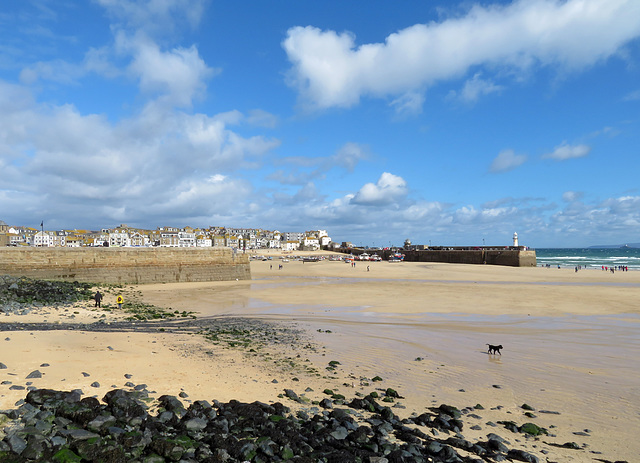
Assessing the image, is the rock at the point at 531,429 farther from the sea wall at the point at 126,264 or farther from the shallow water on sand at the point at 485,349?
the sea wall at the point at 126,264

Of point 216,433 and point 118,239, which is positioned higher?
point 118,239

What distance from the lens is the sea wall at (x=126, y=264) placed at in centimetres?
3116

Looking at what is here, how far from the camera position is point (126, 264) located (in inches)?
1348

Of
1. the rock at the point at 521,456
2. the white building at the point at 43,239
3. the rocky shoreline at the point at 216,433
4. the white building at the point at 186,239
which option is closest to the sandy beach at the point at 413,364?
the rock at the point at 521,456

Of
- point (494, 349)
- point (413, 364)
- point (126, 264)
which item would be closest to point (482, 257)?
point (126, 264)

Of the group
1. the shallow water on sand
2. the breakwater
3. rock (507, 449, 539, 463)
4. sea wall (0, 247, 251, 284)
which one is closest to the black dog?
the shallow water on sand

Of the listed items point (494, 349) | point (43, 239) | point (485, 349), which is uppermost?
point (43, 239)

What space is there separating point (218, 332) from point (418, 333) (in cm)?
750

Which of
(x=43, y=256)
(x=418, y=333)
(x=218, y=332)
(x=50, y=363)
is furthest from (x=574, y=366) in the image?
(x=43, y=256)

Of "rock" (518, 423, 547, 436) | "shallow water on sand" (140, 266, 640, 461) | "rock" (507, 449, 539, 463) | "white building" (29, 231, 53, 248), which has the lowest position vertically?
"shallow water on sand" (140, 266, 640, 461)

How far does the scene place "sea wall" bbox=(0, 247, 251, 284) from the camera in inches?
1227

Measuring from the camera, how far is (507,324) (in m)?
16.9

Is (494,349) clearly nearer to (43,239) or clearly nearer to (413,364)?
(413,364)

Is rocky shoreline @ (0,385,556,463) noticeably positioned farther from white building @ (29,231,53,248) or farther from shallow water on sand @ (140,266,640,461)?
white building @ (29,231,53,248)
